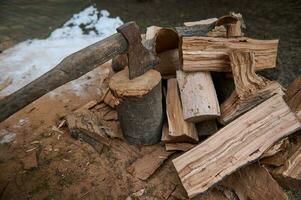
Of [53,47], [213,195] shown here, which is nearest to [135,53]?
[213,195]

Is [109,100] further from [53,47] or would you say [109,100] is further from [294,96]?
[53,47]

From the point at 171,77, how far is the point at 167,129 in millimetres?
575

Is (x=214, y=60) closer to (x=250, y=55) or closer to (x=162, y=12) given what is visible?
(x=250, y=55)

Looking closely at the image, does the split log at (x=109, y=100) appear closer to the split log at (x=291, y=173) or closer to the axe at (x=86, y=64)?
the axe at (x=86, y=64)

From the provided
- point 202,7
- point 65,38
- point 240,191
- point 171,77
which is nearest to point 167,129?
point 171,77

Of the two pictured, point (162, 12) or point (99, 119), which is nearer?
point (99, 119)

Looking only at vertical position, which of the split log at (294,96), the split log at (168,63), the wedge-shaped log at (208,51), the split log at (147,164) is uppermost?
the wedge-shaped log at (208,51)

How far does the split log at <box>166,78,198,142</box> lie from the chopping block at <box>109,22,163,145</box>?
0.11m

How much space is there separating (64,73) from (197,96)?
1.12 m

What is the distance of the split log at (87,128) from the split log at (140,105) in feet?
0.71

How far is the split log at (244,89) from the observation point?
3026mm

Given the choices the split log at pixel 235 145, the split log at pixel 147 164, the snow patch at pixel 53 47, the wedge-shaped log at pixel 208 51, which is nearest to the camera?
the split log at pixel 235 145

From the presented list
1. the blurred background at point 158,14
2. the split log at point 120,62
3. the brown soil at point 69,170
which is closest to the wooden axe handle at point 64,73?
the split log at point 120,62

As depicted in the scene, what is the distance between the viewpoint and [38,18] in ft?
20.4
